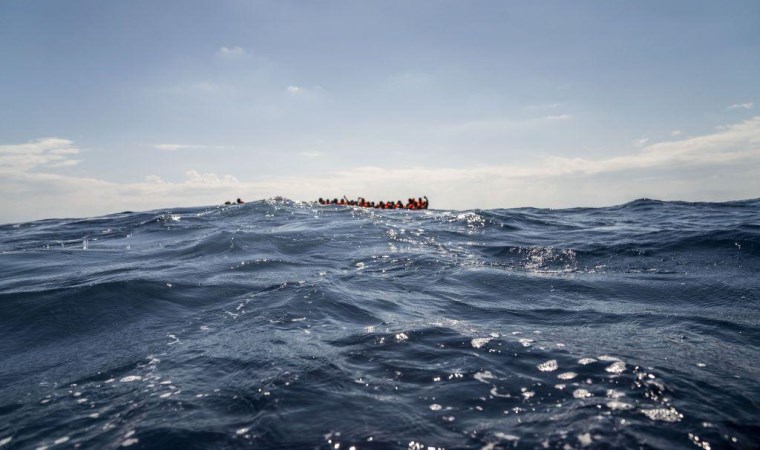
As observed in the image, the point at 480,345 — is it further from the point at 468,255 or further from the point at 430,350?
the point at 468,255

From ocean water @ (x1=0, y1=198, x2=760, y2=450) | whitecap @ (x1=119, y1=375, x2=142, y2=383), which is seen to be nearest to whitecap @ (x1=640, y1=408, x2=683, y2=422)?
ocean water @ (x1=0, y1=198, x2=760, y2=450)

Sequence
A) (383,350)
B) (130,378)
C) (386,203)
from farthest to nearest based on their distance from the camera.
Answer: (386,203) → (383,350) → (130,378)

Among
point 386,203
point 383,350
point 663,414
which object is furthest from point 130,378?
point 386,203

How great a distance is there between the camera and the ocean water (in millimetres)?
3902

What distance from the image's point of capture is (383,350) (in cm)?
575

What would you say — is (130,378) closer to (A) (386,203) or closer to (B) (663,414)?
(B) (663,414)

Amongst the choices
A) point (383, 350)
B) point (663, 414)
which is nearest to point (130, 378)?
point (383, 350)

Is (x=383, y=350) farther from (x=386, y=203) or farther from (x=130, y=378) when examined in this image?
(x=386, y=203)

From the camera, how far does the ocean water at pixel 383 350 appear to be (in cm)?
390

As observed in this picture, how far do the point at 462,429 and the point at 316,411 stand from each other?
1.45 metres

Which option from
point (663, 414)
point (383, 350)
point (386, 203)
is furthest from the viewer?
point (386, 203)

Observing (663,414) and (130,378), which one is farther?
(130,378)

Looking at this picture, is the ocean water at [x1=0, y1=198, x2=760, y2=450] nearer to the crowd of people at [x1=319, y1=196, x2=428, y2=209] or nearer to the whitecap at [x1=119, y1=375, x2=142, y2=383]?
the whitecap at [x1=119, y1=375, x2=142, y2=383]

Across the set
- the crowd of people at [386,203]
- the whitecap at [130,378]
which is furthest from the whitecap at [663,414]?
the crowd of people at [386,203]
